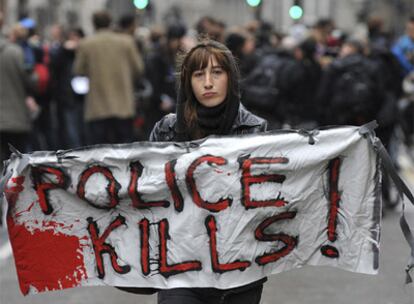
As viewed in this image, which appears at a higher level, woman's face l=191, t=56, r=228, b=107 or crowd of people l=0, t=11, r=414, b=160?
A: woman's face l=191, t=56, r=228, b=107

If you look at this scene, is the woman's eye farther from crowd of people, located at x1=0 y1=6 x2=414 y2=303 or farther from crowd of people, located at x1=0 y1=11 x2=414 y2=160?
crowd of people, located at x1=0 y1=11 x2=414 y2=160

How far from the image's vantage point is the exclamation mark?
4195 millimetres

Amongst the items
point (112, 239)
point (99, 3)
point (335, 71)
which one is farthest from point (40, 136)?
point (99, 3)

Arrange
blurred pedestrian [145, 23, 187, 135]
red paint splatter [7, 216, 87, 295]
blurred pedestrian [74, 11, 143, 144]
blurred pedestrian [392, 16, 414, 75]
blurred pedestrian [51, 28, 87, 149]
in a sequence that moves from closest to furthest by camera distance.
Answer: red paint splatter [7, 216, 87, 295]
blurred pedestrian [74, 11, 143, 144]
blurred pedestrian [145, 23, 187, 135]
blurred pedestrian [392, 16, 414, 75]
blurred pedestrian [51, 28, 87, 149]

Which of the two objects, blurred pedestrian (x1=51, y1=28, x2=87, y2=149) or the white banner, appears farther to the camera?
blurred pedestrian (x1=51, y1=28, x2=87, y2=149)

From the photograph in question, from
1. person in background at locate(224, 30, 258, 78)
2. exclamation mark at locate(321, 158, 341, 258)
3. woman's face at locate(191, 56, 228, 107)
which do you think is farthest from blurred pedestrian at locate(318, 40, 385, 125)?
woman's face at locate(191, 56, 228, 107)

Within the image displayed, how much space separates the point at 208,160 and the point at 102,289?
9.72 ft

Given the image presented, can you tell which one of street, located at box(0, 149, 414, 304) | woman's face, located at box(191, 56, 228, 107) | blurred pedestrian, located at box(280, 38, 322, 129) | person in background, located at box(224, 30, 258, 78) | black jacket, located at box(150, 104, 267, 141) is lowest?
street, located at box(0, 149, 414, 304)

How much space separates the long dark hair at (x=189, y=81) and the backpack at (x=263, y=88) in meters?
6.49

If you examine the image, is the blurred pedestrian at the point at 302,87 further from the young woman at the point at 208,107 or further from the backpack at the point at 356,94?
the young woman at the point at 208,107

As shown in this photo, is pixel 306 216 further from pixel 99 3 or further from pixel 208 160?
pixel 99 3

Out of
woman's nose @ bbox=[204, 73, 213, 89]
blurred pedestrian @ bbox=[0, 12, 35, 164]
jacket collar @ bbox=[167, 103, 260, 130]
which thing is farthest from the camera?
blurred pedestrian @ bbox=[0, 12, 35, 164]

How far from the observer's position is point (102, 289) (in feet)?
22.2

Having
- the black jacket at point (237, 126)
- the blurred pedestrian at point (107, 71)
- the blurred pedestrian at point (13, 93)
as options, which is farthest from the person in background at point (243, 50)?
the black jacket at point (237, 126)
